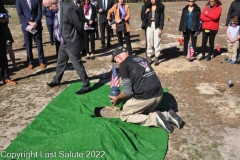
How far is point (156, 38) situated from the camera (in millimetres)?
7523

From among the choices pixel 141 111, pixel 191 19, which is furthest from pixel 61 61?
pixel 191 19

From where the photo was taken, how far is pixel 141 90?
421 centimetres

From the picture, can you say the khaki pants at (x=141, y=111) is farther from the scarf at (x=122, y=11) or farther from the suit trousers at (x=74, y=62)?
the scarf at (x=122, y=11)

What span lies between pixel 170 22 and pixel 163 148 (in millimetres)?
12225

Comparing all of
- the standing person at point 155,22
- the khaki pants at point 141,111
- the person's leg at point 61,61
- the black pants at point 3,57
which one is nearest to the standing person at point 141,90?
the khaki pants at point 141,111

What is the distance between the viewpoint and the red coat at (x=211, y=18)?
7.57 m

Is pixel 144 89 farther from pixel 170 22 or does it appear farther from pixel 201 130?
pixel 170 22

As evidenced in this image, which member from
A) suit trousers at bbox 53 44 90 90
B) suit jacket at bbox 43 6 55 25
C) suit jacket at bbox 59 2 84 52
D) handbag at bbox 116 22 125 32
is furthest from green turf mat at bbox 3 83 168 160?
suit jacket at bbox 43 6 55 25

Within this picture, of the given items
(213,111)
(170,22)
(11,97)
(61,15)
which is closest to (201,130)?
(213,111)

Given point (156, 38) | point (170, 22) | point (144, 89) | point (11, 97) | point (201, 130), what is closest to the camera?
point (144, 89)

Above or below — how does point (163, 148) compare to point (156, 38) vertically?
below

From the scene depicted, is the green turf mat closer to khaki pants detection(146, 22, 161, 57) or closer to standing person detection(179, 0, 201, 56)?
khaki pants detection(146, 22, 161, 57)

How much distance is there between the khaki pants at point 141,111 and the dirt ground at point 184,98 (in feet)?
1.49

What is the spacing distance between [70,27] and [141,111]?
2.34 metres
